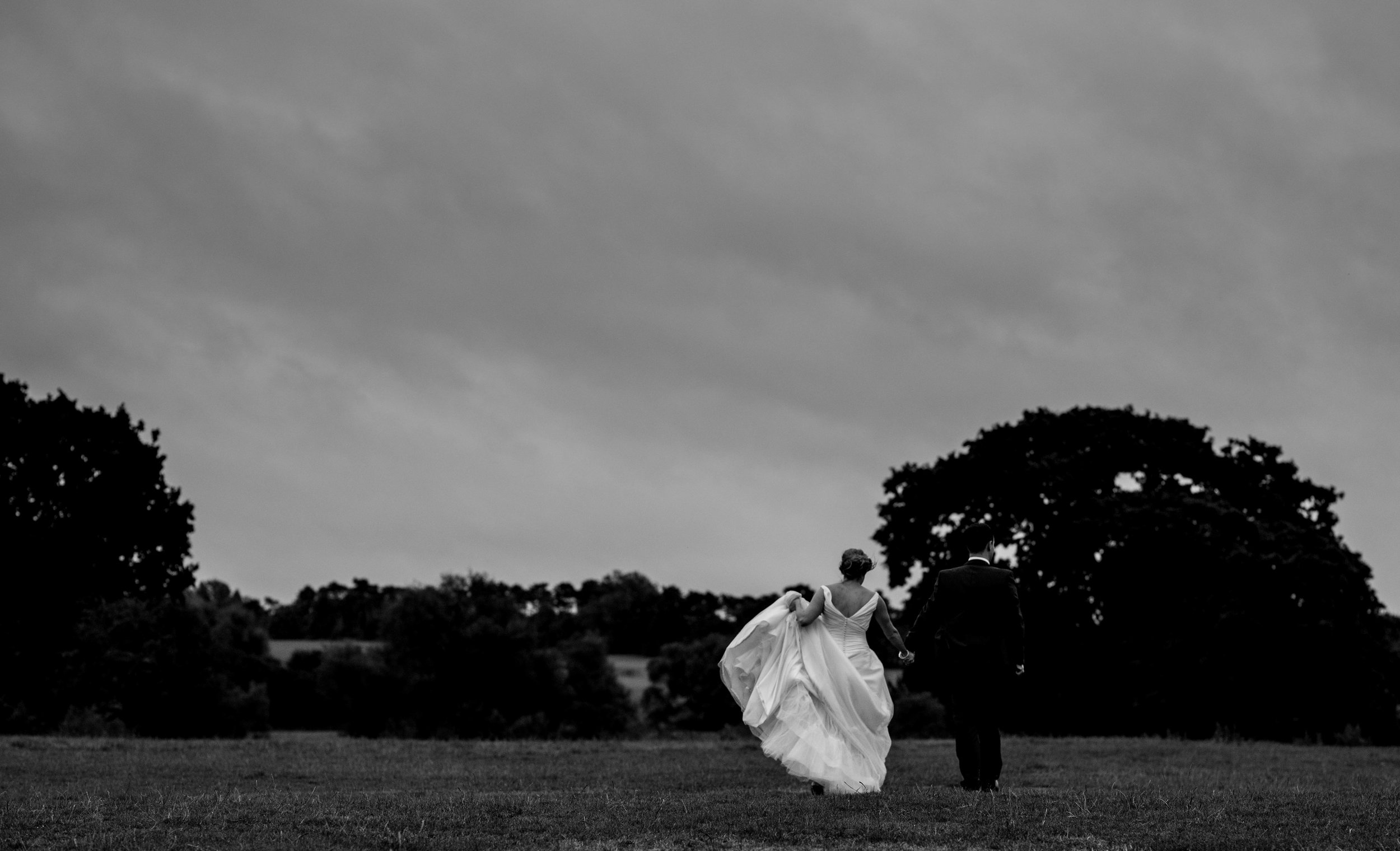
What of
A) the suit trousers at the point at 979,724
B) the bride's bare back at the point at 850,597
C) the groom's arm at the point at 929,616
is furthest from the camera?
the bride's bare back at the point at 850,597

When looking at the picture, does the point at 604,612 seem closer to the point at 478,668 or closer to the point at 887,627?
the point at 478,668

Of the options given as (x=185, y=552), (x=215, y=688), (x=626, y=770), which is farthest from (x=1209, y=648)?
(x=185, y=552)

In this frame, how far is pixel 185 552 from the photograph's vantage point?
45.6 m

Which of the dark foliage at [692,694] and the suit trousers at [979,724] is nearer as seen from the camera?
the suit trousers at [979,724]

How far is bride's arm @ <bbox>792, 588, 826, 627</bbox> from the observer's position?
44.6ft

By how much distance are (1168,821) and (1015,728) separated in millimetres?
35881

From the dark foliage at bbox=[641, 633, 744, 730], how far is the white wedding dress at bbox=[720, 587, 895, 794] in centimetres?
4041

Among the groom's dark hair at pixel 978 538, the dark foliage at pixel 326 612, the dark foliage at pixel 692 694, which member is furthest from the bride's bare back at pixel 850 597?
the dark foliage at pixel 326 612

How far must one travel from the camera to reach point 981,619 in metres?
13.2

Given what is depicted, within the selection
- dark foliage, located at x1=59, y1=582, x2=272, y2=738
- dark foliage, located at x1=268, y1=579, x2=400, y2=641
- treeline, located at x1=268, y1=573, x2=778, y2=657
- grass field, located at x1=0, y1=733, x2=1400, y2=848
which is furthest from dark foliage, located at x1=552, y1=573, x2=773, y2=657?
grass field, located at x1=0, y1=733, x2=1400, y2=848

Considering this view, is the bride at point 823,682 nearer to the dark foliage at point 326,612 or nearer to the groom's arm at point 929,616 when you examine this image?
the groom's arm at point 929,616

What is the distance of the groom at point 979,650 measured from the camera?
42.5ft

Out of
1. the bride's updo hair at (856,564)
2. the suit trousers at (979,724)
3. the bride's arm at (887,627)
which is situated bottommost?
the suit trousers at (979,724)

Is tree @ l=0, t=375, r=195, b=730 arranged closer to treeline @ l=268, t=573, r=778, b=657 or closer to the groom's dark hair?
treeline @ l=268, t=573, r=778, b=657
